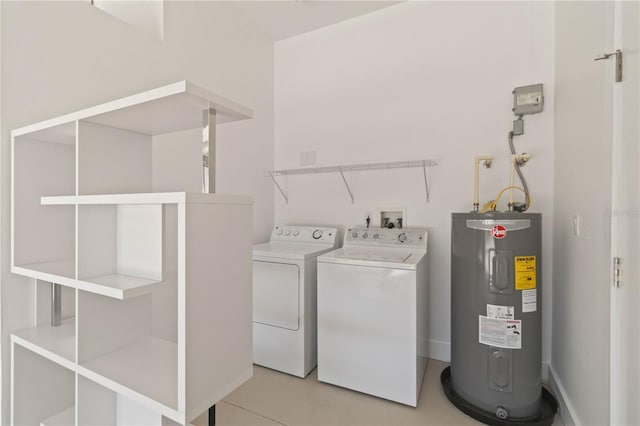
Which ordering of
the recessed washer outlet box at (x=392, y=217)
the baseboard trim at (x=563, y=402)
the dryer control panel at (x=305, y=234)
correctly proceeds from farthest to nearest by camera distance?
the dryer control panel at (x=305, y=234) < the recessed washer outlet box at (x=392, y=217) < the baseboard trim at (x=563, y=402)

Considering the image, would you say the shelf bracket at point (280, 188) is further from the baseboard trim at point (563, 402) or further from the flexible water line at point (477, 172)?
the baseboard trim at point (563, 402)

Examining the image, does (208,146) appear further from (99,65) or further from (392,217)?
(392,217)

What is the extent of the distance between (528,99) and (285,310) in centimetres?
223

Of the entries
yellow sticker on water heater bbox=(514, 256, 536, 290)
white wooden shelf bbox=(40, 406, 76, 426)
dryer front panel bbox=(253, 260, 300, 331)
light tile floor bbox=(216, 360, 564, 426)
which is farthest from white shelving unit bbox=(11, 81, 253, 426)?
yellow sticker on water heater bbox=(514, 256, 536, 290)

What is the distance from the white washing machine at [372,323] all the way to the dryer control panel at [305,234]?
1.68ft

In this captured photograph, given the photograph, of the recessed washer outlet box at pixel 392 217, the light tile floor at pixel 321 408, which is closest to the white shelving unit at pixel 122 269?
the light tile floor at pixel 321 408

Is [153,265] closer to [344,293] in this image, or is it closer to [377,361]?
[344,293]

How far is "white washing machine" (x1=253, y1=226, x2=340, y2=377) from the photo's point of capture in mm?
2055

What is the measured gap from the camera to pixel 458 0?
7.44 feet

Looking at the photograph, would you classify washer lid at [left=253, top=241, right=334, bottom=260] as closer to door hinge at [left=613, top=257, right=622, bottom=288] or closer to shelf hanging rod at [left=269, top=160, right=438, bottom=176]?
shelf hanging rod at [left=269, top=160, right=438, bottom=176]

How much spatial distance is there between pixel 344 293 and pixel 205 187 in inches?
47.7

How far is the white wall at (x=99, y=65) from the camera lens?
1.23 m

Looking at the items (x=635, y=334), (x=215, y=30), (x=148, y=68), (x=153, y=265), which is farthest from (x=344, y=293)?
(x=215, y=30)

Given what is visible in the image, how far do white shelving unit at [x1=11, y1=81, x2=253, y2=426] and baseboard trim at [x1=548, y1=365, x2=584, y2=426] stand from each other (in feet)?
5.63
